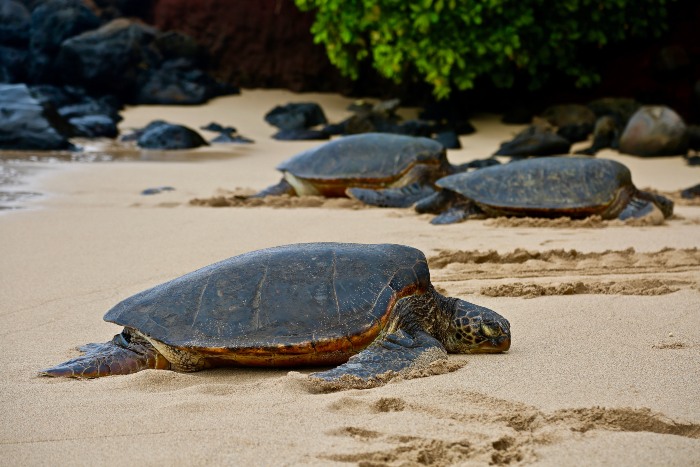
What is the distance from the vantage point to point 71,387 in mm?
2635

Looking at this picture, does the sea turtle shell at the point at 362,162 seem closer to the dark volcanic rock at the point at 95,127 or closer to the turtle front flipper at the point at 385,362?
the turtle front flipper at the point at 385,362

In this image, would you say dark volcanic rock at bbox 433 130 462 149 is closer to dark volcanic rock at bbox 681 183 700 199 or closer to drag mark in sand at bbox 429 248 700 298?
dark volcanic rock at bbox 681 183 700 199

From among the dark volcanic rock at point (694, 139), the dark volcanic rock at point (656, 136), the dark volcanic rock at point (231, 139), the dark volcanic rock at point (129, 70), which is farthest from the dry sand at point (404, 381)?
the dark volcanic rock at point (129, 70)

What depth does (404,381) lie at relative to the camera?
101 inches

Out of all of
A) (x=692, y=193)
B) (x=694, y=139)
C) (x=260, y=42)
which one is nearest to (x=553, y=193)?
(x=692, y=193)

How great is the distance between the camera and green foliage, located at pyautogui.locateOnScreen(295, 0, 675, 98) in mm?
12055

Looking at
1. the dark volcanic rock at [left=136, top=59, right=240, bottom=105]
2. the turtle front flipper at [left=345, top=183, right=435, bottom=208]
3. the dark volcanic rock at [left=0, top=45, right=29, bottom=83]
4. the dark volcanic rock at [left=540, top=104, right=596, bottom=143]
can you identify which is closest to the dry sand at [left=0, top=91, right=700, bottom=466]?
the turtle front flipper at [left=345, top=183, right=435, bottom=208]

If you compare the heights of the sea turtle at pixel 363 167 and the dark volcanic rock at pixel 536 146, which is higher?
the dark volcanic rock at pixel 536 146

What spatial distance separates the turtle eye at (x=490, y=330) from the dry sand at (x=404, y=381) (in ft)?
0.29

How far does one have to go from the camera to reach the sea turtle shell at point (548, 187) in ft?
19.4

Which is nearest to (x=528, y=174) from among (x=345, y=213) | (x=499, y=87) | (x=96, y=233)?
(x=345, y=213)

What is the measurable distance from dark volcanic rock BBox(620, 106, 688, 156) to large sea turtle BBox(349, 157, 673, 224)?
4132 millimetres

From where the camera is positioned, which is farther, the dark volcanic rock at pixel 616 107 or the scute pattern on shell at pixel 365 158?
the dark volcanic rock at pixel 616 107

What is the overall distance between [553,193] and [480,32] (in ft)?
22.5
